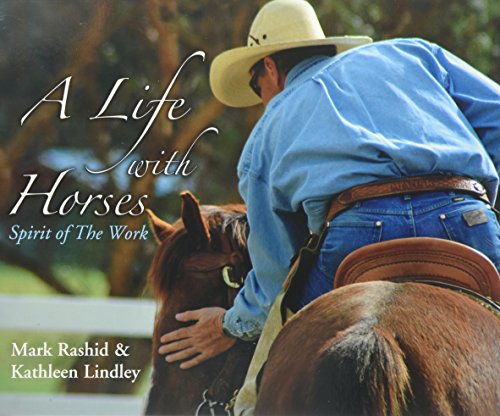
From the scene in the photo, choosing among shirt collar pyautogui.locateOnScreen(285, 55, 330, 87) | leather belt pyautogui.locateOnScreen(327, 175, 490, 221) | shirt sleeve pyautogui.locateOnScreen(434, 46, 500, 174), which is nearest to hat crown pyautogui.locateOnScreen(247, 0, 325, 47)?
shirt collar pyautogui.locateOnScreen(285, 55, 330, 87)

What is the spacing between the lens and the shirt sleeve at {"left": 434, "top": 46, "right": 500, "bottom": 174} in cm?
221

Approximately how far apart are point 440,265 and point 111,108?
1522 mm

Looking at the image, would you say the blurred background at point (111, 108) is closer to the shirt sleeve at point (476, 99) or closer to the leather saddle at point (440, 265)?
the shirt sleeve at point (476, 99)

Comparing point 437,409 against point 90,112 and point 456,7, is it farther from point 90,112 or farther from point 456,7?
point 456,7

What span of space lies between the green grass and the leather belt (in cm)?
122

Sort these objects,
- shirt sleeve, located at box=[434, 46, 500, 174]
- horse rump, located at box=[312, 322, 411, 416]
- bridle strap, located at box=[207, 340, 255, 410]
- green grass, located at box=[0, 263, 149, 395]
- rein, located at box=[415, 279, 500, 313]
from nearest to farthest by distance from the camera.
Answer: horse rump, located at box=[312, 322, 411, 416], rein, located at box=[415, 279, 500, 313], shirt sleeve, located at box=[434, 46, 500, 174], bridle strap, located at box=[207, 340, 255, 410], green grass, located at box=[0, 263, 149, 395]

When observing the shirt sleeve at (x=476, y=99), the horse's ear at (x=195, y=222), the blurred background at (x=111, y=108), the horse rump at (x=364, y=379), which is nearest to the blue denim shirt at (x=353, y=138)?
the shirt sleeve at (x=476, y=99)

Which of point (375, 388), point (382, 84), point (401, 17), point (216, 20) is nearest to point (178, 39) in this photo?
point (216, 20)

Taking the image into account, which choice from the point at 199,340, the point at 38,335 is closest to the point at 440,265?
the point at 199,340

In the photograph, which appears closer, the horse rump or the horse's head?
the horse rump

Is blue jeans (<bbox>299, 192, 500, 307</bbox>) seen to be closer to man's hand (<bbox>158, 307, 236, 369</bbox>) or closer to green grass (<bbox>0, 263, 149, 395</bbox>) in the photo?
man's hand (<bbox>158, 307, 236, 369</bbox>)

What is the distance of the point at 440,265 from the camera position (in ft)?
5.80

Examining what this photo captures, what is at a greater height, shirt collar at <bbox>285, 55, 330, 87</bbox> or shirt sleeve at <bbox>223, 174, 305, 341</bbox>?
shirt collar at <bbox>285, 55, 330, 87</bbox>

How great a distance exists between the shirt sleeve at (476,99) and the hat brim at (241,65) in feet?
1.33
